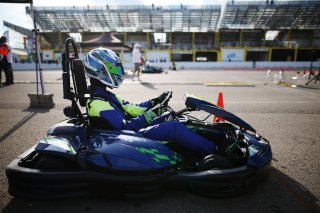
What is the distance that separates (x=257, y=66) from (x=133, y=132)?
34999 millimetres

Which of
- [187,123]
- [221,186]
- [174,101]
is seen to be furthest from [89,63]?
[174,101]

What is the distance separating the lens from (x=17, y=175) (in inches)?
82.2

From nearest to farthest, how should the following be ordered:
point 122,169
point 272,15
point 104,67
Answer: point 122,169 → point 104,67 → point 272,15

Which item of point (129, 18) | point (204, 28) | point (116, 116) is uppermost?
point (129, 18)

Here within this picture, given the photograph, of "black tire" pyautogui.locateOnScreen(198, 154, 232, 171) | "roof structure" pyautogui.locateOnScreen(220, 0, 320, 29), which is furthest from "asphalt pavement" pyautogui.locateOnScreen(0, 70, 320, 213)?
"roof structure" pyautogui.locateOnScreen(220, 0, 320, 29)

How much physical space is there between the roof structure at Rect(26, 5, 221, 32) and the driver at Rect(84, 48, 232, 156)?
43250 millimetres

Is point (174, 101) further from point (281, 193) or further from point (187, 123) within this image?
point (281, 193)

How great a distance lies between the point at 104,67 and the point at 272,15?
4720 cm

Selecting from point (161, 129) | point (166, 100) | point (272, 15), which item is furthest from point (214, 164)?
point (272, 15)

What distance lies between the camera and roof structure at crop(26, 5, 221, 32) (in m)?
42.8

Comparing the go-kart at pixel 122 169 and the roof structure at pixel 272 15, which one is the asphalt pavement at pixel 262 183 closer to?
the go-kart at pixel 122 169

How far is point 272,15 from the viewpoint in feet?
138

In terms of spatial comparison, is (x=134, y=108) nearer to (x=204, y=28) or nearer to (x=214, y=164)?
(x=214, y=164)

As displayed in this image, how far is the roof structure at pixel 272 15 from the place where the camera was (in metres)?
40.9
